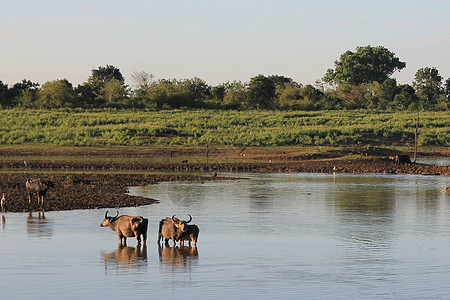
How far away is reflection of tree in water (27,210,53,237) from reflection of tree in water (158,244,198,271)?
166 inches

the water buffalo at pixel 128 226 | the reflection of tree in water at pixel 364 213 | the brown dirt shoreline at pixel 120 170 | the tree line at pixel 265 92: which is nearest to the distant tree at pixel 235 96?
the tree line at pixel 265 92

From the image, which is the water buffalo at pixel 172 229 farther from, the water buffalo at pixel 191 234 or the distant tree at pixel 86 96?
the distant tree at pixel 86 96

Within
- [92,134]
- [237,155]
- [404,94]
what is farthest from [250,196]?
[404,94]

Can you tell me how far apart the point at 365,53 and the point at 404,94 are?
21.6m

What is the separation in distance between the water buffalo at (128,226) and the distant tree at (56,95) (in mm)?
80122

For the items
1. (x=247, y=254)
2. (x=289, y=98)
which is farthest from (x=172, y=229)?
(x=289, y=98)

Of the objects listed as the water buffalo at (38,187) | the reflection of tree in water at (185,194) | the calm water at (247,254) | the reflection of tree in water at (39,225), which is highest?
the water buffalo at (38,187)

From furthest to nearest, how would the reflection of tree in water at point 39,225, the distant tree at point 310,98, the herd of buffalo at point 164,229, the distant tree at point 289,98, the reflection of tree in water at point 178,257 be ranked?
the distant tree at point 289,98 < the distant tree at point 310,98 < the reflection of tree in water at point 39,225 < the herd of buffalo at point 164,229 < the reflection of tree in water at point 178,257

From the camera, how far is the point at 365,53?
139 m

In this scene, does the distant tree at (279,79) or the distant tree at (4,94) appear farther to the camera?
the distant tree at (279,79)

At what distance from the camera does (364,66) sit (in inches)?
5472

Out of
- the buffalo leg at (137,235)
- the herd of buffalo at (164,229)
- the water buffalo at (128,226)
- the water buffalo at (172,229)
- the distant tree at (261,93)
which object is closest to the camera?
the water buffalo at (172,229)

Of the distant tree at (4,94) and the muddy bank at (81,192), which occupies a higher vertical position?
the distant tree at (4,94)

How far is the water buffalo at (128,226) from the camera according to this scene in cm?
1886
